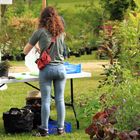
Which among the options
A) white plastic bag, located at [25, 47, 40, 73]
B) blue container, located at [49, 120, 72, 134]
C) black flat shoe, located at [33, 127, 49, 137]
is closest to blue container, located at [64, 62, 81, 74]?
white plastic bag, located at [25, 47, 40, 73]

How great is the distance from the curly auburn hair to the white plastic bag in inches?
30.8

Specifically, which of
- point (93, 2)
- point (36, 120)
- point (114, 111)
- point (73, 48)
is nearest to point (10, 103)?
point (36, 120)

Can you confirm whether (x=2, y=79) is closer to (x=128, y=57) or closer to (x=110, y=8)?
(x=128, y=57)

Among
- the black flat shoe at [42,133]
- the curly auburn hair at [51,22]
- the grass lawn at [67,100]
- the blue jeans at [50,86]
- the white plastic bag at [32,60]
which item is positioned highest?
the curly auburn hair at [51,22]

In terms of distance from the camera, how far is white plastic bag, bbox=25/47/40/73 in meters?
8.09

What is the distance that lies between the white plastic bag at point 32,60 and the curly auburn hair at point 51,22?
0.78 metres

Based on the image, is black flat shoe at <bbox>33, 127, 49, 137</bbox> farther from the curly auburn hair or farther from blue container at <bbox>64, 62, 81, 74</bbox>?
the curly auburn hair

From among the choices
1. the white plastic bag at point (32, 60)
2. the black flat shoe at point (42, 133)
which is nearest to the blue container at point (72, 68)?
the white plastic bag at point (32, 60)

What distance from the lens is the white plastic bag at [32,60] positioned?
809 centimetres

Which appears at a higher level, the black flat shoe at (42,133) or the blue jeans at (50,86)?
the blue jeans at (50,86)

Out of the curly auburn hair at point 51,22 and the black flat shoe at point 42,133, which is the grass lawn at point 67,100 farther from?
the curly auburn hair at point 51,22

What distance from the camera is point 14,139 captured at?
24.4 ft

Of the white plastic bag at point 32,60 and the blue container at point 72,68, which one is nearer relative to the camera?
the blue container at point 72,68

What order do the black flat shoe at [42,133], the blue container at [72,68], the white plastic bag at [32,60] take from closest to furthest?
the black flat shoe at [42,133] < the blue container at [72,68] < the white plastic bag at [32,60]
